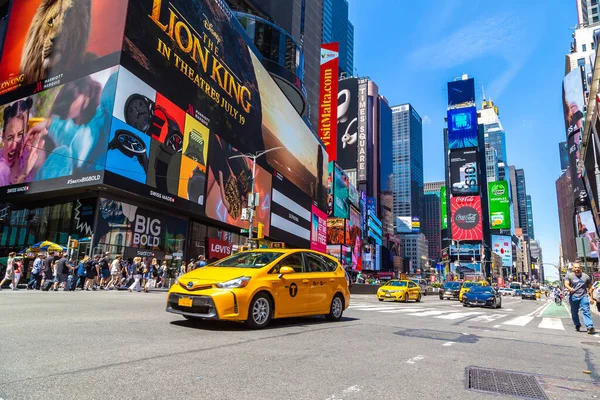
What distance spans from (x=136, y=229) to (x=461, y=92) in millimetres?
147080

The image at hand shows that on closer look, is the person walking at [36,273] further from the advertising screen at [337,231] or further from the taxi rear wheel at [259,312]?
the advertising screen at [337,231]

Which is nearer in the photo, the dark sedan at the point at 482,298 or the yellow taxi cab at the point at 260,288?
the yellow taxi cab at the point at 260,288

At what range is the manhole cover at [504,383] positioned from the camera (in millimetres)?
4125

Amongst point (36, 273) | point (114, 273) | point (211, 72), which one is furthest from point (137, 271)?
point (211, 72)

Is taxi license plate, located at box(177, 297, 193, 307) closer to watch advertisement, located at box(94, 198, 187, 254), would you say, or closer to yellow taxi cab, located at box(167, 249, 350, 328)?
yellow taxi cab, located at box(167, 249, 350, 328)

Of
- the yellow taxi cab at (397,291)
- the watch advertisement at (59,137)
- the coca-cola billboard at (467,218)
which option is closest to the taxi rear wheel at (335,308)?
the yellow taxi cab at (397,291)

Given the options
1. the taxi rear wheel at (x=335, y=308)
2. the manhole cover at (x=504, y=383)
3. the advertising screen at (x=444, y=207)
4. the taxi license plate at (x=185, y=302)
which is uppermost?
the advertising screen at (x=444, y=207)

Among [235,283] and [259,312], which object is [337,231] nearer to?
[259,312]

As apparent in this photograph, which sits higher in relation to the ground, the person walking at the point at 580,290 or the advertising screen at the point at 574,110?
the advertising screen at the point at 574,110

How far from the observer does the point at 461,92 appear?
149 meters

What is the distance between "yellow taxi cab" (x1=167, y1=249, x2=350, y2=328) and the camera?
270 inches

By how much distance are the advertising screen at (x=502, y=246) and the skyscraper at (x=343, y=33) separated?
90.0 metres

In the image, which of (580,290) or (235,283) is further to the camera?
(580,290)

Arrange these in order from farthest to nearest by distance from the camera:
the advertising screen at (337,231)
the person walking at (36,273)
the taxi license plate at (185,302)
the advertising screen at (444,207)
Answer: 1. the advertising screen at (444,207)
2. the advertising screen at (337,231)
3. the person walking at (36,273)
4. the taxi license plate at (185,302)
